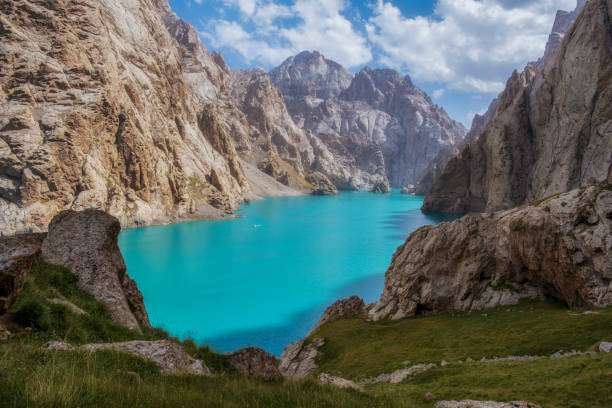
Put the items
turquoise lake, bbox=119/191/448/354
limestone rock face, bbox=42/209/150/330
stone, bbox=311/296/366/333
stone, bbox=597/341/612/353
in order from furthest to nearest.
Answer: turquoise lake, bbox=119/191/448/354, stone, bbox=311/296/366/333, stone, bbox=597/341/612/353, limestone rock face, bbox=42/209/150/330

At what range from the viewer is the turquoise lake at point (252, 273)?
4941cm

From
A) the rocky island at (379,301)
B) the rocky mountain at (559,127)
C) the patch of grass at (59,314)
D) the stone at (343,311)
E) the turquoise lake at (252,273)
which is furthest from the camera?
the rocky mountain at (559,127)

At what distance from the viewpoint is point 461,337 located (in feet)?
91.0

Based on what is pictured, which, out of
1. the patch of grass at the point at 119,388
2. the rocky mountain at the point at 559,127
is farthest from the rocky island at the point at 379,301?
the rocky mountain at the point at 559,127

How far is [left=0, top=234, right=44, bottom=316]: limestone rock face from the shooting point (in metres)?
9.97

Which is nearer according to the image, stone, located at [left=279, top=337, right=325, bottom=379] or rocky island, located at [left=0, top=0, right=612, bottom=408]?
rocky island, located at [left=0, top=0, right=612, bottom=408]

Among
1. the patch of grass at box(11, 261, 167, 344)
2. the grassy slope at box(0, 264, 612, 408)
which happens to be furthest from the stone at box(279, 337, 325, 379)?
the patch of grass at box(11, 261, 167, 344)

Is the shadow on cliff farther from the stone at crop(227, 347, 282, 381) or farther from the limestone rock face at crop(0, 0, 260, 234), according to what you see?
the limestone rock face at crop(0, 0, 260, 234)

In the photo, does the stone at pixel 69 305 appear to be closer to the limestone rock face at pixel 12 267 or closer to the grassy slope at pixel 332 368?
the grassy slope at pixel 332 368

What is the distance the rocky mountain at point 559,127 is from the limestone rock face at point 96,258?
83.6 metres

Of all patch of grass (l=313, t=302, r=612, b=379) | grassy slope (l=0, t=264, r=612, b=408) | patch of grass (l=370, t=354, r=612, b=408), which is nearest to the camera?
grassy slope (l=0, t=264, r=612, b=408)

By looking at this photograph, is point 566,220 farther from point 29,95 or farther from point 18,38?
point 18,38

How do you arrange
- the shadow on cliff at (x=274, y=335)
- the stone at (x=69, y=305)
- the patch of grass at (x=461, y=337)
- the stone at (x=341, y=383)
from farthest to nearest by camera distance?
the shadow on cliff at (x=274, y=335) → the patch of grass at (x=461, y=337) → the stone at (x=69, y=305) → the stone at (x=341, y=383)

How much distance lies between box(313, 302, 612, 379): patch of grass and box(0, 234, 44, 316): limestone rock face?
2121 cm
